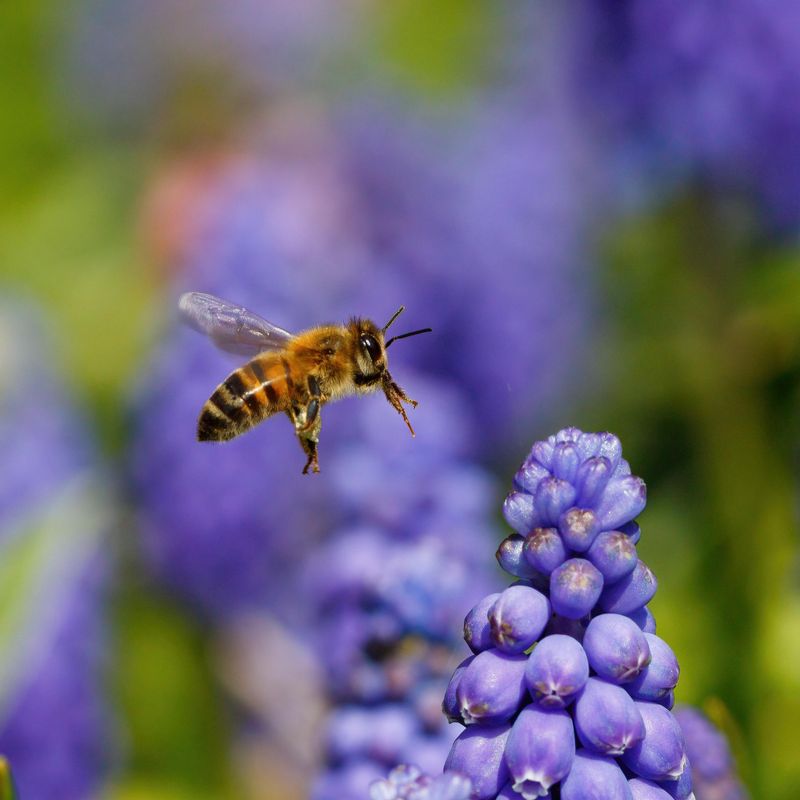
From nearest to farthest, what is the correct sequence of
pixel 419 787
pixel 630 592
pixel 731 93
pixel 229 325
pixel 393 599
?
1. pixel 419 787
2. pixel 630 592
3. pixel 393 599
4. pixel 229 325
5. pixel 731 93

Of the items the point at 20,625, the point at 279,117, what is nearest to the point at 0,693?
the point at 20,625

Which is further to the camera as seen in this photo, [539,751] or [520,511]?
[520,511]

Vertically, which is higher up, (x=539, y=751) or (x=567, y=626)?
(x=567, y=626)

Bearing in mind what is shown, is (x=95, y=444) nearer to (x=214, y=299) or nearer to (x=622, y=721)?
(x=214, y=299)

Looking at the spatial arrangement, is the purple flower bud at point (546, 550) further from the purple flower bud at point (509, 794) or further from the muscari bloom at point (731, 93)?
the muscari bloom at point (731, 93)

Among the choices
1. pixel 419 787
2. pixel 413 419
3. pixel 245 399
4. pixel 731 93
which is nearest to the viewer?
pixel 419 787

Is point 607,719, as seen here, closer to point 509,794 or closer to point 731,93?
point 509,794

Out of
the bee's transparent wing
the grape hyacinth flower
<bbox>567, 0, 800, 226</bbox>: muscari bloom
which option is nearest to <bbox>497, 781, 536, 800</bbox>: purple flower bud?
the grape hyacinth flower

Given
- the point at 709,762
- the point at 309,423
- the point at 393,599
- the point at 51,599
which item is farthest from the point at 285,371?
the point at 709,762
